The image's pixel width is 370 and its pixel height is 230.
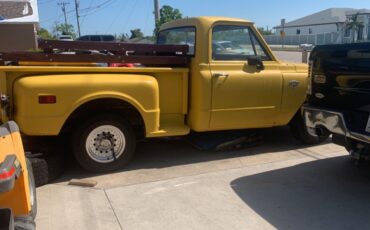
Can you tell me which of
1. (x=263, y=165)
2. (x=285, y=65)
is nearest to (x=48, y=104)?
(x=263, y=165)

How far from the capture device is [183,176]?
496 cm

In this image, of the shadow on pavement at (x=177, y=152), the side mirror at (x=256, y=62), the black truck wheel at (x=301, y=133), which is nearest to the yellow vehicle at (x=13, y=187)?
the shadow on pavement at (x=177, y=152)

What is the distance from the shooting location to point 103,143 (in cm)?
505

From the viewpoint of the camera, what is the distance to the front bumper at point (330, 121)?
3.93 m

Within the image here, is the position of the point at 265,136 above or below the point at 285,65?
below

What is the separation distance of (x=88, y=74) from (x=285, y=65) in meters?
2.71

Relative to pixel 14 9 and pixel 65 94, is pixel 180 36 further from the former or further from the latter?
pixel 14 9

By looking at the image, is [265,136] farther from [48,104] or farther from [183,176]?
[48,104]

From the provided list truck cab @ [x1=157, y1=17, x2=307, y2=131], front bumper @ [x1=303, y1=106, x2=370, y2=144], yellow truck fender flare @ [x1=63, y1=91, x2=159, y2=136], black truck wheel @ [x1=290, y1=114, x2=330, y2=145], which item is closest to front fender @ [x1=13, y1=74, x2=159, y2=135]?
yellow truck fender flare @ [x1=63, y1=91, x2=159, y2=136]

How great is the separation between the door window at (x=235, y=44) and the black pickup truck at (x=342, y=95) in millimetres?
1243

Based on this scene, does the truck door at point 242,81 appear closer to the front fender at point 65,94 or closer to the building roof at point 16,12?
the front fender at point 65,94

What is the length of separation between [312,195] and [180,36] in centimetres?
297

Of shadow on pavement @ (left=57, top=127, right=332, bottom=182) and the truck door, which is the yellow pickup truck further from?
shadow on pavement @ (left=57, top=127, right=332, bottom=182)

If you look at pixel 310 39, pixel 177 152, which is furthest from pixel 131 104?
pixel 310 39
